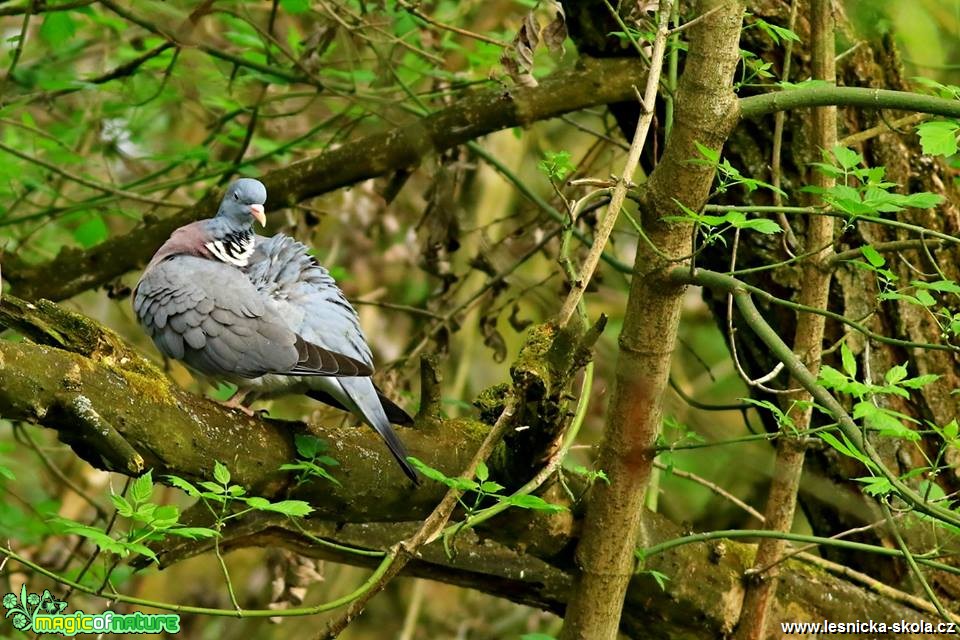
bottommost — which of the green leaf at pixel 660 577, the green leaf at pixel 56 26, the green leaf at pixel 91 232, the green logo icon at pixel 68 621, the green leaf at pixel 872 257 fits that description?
the green logo icon at pixel 68 621

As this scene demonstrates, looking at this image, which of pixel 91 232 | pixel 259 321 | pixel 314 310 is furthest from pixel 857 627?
pixel 91 232

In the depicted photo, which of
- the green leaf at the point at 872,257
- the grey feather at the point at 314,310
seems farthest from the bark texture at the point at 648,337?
the grey feather at the point at 314,310

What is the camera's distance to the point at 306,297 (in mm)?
3258

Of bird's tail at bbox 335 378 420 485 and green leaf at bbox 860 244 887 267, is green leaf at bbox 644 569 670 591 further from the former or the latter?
green leaf at bbox 860 244 887 267

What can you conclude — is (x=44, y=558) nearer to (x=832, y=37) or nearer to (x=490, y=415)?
(x=490, y=415)

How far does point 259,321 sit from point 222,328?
4.2 inches

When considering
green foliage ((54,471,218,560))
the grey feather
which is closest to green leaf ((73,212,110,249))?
the grey feather

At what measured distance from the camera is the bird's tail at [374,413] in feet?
9.05

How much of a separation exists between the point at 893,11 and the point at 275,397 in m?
2.10

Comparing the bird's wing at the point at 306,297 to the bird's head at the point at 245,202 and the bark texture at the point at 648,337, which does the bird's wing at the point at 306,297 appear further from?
the bark texture at the point at 648,337

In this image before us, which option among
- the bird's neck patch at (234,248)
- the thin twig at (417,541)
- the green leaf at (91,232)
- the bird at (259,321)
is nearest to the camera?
the thin twig at (417,541)

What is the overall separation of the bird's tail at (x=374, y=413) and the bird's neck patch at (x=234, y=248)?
0.58 metres

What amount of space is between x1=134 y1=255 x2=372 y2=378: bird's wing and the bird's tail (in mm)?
58

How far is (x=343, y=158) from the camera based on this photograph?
376cm
